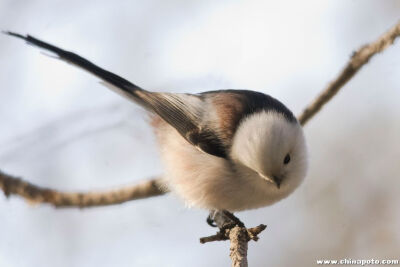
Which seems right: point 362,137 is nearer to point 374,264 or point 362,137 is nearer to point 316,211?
point 316,211

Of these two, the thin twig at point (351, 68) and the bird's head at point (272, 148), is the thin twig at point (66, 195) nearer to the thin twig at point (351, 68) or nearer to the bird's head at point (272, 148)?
the bird's head at point (272, 148)

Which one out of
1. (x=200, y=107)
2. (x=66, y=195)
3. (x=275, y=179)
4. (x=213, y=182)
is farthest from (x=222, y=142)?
(x=66, y=195)

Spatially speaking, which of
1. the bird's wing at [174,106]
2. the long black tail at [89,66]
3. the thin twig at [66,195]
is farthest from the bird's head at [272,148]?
the long black tail at [89,66]

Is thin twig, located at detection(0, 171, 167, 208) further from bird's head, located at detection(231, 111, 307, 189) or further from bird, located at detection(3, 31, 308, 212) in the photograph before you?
bird's head, located at detection(231, 111, 307, 189)

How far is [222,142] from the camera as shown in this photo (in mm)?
2938

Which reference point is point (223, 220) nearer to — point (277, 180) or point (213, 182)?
point (213, 182)

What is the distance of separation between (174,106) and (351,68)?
1.01m

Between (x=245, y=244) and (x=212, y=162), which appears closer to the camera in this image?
(x=245, y=244)

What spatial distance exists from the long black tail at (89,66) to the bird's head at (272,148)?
2.34ft

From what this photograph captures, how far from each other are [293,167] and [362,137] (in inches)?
70.2

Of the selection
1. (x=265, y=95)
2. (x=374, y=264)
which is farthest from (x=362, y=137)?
(x=265, y=95)

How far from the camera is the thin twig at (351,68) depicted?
8.54 ft

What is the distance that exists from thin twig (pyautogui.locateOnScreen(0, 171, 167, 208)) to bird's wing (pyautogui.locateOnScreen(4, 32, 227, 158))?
1.37 feet

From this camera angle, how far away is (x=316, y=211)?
395 cm
